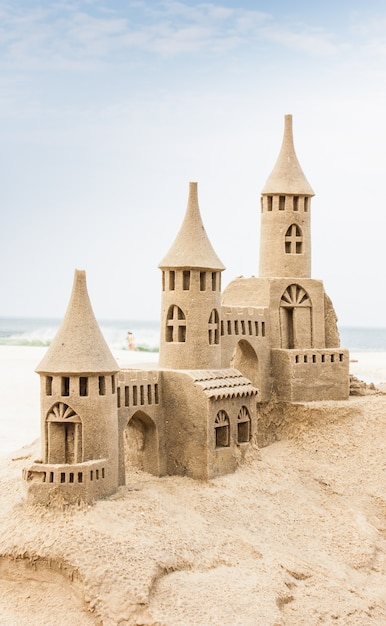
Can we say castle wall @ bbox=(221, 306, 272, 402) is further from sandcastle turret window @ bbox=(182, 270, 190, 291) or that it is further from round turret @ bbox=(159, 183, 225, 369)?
sandcastle turret window @ bbox=(182, 270, 190, 291)

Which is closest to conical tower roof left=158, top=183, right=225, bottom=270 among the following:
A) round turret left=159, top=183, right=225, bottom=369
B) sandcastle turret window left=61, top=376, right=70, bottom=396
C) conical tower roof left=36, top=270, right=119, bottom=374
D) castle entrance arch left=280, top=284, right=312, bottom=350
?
round turret left=159, top=183, right=225, bottom=369

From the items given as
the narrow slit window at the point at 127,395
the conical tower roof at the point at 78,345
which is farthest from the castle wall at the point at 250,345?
the conical tower roof at the point at 78,345

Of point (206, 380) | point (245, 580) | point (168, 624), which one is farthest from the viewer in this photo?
point (206, 380)

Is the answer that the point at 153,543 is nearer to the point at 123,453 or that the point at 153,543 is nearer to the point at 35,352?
the point at 123,453

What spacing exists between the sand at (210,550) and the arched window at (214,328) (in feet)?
10.8

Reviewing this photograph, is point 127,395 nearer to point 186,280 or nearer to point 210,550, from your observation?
point 186,280

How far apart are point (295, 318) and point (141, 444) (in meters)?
7.11

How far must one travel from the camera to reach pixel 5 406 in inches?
1471

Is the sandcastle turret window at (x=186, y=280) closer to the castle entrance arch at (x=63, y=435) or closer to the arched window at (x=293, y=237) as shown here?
the castle entrance arch at (x=63, y=435)

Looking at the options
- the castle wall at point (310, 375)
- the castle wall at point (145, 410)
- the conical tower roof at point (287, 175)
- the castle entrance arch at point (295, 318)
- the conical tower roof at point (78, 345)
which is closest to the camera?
the conical tower roof at point (78, 345)

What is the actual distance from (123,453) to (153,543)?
3733mm

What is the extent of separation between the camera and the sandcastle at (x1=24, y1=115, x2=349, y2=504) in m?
22.4

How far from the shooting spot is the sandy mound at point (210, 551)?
64.2 ft

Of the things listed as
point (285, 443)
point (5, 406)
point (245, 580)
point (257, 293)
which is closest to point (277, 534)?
point (245, 580)
